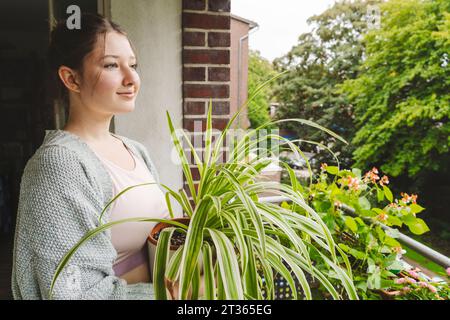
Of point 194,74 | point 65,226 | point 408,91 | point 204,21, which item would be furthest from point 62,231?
point 408,91

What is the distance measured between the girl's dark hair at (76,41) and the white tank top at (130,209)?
0.94 feet

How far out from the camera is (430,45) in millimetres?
6797

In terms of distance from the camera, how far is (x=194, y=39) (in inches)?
65.2

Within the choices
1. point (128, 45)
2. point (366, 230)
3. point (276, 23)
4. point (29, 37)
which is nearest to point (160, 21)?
point (128, 45)

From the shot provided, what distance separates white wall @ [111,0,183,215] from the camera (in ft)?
5.24

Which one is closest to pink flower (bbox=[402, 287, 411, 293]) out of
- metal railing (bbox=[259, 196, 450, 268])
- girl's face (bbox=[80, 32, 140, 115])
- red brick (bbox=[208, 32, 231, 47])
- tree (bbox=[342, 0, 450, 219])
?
metal railing (bbox=[259, 196, 450, 268])

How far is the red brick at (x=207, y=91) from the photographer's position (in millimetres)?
1681

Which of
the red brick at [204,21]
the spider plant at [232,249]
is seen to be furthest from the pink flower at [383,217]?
the red brick at [204,21]

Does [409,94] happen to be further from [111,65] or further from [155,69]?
[111,65]

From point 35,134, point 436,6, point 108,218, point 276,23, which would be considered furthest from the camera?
point 276,23

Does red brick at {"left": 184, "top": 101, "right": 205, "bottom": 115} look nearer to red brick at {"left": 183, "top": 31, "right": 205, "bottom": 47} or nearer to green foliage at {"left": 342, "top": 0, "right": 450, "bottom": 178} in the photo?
red brick at {"left": 183, "top": 31, "right": 205, "bottom": 47}

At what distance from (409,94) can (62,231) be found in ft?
25.7
